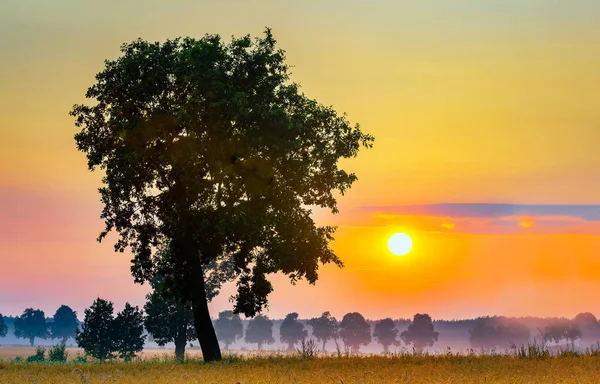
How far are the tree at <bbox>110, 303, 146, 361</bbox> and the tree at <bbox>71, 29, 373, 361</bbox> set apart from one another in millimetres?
67273

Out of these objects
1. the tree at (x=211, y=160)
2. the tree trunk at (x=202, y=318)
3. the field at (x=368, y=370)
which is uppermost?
the tree at (x=211, y=160)

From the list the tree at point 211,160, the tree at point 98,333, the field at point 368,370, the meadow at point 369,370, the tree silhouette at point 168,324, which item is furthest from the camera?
the tree at point 98,333

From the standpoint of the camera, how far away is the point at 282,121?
35781mm

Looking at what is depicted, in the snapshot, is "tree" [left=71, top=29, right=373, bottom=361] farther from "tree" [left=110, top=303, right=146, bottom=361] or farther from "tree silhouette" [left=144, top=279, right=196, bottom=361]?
"tree" [left=110, top=303, right=146, bottom=361]

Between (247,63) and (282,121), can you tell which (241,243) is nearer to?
(282,121)

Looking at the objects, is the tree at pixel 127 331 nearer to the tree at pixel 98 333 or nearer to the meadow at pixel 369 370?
the tree at pixel 98 333

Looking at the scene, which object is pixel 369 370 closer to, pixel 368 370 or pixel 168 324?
pixel 368 370

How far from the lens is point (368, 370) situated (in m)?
22.1

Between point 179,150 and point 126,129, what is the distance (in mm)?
3269

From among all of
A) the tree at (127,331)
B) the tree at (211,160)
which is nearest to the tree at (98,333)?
the tree at (127,331)

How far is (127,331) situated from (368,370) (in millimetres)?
86631

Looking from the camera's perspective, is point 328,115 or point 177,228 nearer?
point 177,228

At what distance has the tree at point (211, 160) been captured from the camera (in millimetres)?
35344

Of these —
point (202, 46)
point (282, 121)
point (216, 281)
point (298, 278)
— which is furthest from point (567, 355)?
point (216, 281)
